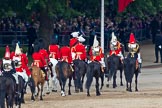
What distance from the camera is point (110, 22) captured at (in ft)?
191

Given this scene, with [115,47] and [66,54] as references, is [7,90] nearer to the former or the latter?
[66,54]

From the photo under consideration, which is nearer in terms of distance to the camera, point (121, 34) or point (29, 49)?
point (29, 49)

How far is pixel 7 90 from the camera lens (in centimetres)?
2856

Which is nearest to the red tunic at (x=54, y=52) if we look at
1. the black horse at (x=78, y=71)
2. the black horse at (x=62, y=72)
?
the black horse at (x=78, y=71)

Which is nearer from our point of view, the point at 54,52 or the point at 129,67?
the point at 54,52

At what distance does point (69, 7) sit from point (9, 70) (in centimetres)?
2122

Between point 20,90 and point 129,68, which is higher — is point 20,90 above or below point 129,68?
below

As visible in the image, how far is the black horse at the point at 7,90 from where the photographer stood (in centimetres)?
2839

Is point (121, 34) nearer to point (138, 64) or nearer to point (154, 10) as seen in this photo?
point (154, 10)

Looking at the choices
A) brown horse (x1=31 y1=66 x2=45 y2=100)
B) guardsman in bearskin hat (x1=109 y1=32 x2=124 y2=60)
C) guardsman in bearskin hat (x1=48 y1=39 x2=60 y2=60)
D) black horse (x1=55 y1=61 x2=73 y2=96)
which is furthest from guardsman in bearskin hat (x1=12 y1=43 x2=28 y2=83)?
guardsman in bearskin hat (x1=109 y1=32 x2=124 y2=60)

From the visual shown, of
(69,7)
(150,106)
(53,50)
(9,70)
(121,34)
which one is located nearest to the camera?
(9,70)

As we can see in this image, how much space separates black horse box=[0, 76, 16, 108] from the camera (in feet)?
93.1

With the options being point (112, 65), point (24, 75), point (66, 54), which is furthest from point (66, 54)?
point (24, 75)

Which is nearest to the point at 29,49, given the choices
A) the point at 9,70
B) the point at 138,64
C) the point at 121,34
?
the point at 121,34
